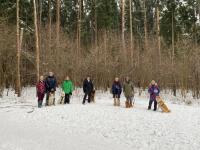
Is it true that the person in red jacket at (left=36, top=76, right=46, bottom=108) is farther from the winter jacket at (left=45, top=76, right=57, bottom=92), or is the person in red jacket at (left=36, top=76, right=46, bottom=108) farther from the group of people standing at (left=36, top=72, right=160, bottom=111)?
the winter jacket at (left=45, top=76, right=57, bottom=92)

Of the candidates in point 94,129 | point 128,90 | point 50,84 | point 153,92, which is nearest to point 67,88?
point 50,84

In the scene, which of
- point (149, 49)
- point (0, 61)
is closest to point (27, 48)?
point (0, 61)

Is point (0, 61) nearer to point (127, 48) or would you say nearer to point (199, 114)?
point (127, 48)

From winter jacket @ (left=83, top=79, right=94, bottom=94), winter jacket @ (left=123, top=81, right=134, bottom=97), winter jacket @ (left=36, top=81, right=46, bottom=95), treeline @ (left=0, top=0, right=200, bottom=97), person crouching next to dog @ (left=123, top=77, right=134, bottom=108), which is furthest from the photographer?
treeline @ (left=0, top=0, right=200, bottom=97)

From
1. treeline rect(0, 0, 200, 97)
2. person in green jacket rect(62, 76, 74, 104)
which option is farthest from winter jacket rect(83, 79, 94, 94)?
treeline rect(0, 0, 200, 97)

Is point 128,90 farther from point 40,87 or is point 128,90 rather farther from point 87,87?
point 40,87

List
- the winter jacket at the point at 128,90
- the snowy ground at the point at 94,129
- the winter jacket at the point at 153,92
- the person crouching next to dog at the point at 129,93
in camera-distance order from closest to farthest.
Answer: the snowy ground at the point at 94,129
the winter jacket at the point at 153,92
the person crouching next to dog at the point at 129,93
the winter jacket at the point at 128,90

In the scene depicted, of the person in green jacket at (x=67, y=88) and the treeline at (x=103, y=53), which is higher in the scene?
the treeline at (x=103, y=53)

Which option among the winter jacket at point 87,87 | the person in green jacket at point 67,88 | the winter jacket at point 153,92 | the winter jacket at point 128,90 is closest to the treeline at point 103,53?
the person in green jacket at point 67,88

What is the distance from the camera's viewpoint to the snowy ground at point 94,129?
10.6 meters

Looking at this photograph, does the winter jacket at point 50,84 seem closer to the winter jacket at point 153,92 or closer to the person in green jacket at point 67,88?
the person in green jacket at point 67,88

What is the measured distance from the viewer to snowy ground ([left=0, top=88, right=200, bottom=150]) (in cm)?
1055

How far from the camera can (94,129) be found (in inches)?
502

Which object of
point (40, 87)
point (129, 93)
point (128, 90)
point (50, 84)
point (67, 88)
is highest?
point (50, 84)
